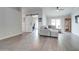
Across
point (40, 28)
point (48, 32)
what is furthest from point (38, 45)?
point (48, 32)

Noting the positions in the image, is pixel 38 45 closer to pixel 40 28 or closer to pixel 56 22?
pixel 56 22

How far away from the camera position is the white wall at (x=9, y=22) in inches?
224

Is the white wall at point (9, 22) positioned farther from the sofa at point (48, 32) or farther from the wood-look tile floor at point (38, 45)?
the sofa at point (48, 32)

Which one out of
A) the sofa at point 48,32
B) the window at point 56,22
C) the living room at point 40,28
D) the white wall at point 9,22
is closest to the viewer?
the living room at point 40,28

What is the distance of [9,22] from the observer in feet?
21.2

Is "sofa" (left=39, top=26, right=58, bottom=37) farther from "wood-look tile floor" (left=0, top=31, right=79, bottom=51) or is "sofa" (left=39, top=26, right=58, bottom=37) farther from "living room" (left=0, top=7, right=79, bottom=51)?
"wood-look tile floor" (left=0, top=31, right=79, bottom=51)

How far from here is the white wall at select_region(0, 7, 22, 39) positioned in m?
5.70

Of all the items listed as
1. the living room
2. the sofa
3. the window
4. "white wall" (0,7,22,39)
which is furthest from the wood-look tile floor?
the window

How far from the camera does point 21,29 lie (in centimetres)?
817

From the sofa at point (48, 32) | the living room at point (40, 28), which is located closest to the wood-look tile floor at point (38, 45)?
the living room at point (40, 28)

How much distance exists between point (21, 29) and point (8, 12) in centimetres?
216

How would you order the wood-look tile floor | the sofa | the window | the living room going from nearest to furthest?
the wood-look tile floor < the living room < the window < the sofa
